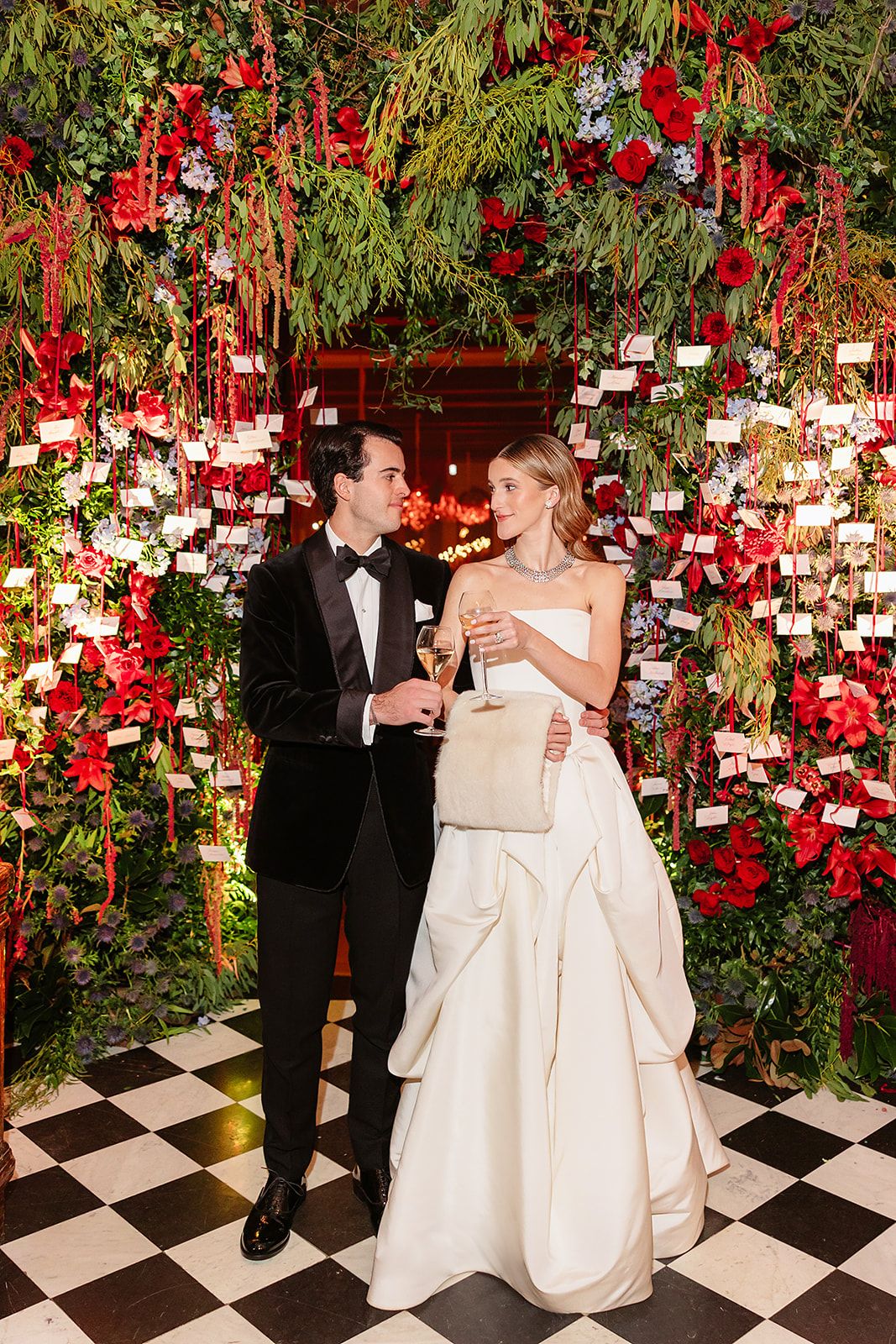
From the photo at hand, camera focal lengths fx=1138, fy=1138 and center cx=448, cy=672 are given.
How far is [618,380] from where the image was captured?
3.42 m

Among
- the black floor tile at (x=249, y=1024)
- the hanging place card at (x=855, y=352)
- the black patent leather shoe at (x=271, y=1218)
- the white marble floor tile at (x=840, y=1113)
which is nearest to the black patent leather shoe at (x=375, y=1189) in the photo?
the black patent leather shoe at (x=271, y=1218)

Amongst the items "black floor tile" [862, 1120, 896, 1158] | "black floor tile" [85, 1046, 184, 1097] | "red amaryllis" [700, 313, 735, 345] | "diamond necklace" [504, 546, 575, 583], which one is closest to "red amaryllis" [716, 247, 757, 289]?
"red amaryllis" [700, 313, 735, 345]

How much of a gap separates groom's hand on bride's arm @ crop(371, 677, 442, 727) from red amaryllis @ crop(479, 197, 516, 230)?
177 cm

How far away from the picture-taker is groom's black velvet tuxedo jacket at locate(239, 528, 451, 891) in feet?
8.32

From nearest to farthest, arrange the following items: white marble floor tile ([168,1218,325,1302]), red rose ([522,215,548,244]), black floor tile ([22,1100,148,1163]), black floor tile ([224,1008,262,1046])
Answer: white marble floor tile ([168,1218,325,1302])
black floor tile ([22,1100,148,1163])
red rose ([522,215,548,244])
black floor tile ([224,1008,262,1046])

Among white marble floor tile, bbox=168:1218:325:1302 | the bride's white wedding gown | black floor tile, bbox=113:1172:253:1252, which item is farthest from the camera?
black floor tile, bbox=113:1172:253:1252

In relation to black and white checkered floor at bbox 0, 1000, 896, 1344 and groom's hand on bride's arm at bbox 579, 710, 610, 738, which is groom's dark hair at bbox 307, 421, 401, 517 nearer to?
groom's hand on bride's arm at bbox 579, 710, 610, 738

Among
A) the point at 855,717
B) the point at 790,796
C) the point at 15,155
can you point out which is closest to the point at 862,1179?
the point at 790,796

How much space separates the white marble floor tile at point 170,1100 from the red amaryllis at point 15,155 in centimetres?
282

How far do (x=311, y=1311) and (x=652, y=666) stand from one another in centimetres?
199

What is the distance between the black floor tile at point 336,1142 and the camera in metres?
2.98

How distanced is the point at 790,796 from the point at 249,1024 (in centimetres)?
196

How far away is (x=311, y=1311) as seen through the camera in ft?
7.72

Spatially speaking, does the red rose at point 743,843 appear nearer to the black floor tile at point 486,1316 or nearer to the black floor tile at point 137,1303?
the black floor tile at point 486,1316
